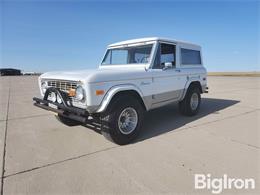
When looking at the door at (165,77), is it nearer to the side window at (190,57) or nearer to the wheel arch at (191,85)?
the wheel arch at (191,85)

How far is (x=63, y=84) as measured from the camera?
3.76 m

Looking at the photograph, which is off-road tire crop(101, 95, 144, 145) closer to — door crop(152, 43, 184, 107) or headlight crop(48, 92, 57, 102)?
door crop(152, 43, 184, 107)

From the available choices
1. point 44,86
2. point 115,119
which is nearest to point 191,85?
point 115,119

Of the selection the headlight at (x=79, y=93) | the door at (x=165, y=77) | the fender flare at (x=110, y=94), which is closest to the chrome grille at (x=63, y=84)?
the headlight at (x=79, y=93)

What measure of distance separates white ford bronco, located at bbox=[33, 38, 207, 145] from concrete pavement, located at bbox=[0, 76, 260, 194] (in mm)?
537

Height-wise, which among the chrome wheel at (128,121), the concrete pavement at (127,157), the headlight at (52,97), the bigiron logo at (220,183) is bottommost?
the bigiron logo at (220,183)

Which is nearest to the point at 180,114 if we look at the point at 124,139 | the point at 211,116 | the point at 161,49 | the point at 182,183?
the point at 211,116

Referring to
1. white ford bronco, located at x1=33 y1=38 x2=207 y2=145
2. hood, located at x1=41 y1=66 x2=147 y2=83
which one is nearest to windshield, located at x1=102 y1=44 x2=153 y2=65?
white ford bronco, located at x1=33 y1=38 x2=207 y2=145

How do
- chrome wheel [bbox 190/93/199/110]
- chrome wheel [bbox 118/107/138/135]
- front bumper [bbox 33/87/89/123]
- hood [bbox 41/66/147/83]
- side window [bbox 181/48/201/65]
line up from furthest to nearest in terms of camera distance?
chrome wheel [bbox 190/93/199/110] < side window [bbox 181/48/201/65] < chrome wheel [bbox 118/107/138/135] < front bumper [bbox 33/87/89/123] < hood [bbox 41/66/147/83]

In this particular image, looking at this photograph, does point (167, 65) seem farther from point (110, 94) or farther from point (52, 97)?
point (52, 97)

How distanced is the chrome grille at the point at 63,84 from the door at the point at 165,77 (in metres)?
1.79

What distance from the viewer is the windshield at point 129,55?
182 inches

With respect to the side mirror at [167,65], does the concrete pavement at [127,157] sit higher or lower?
lower

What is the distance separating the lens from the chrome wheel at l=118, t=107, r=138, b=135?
3.88m
